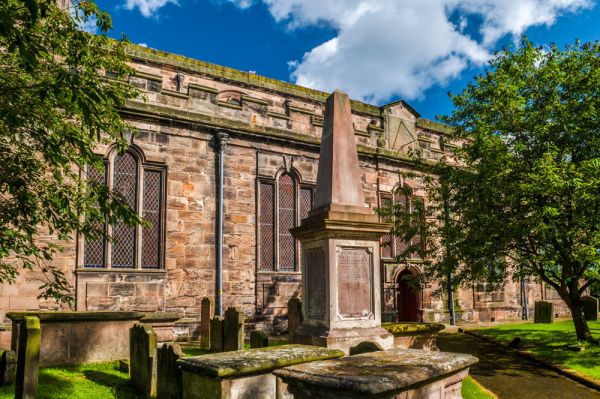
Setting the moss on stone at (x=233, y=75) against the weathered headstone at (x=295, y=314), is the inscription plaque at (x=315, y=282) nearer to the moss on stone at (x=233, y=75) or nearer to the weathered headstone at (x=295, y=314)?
the weathered headstone at (x=295, y=314)

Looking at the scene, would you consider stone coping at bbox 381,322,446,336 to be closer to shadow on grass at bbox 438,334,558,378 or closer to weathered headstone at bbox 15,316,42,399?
shadow on grass at bbox 438,334,558,378

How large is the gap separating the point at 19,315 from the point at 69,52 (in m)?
4.89

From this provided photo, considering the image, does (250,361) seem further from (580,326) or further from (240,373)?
(580,326)

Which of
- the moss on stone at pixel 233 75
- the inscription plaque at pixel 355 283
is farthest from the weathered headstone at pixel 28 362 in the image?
the moss on stone at pixel 233 75

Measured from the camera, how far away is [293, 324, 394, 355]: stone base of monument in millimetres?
7438

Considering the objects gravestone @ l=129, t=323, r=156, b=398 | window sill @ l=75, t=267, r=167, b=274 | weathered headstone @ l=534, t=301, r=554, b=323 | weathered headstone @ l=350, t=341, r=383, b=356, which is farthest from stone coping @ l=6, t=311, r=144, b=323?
weathered headstone @ l=534, t=301, r=554, b=323

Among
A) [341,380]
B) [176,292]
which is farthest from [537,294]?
[341,380]

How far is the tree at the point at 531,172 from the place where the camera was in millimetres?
11375

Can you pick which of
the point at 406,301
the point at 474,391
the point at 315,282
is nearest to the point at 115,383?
the point at 315,282

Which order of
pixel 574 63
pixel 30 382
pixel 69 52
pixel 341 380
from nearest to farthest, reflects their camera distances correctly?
1. pixel 341 380
2. pixel 30 382
3. pixel 69 52
4. pixel 574 63

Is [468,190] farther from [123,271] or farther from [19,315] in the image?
[19,315]

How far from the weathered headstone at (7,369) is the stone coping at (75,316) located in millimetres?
903

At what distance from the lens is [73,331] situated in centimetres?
920

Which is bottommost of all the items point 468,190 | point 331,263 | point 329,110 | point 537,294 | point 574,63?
point 537,294
